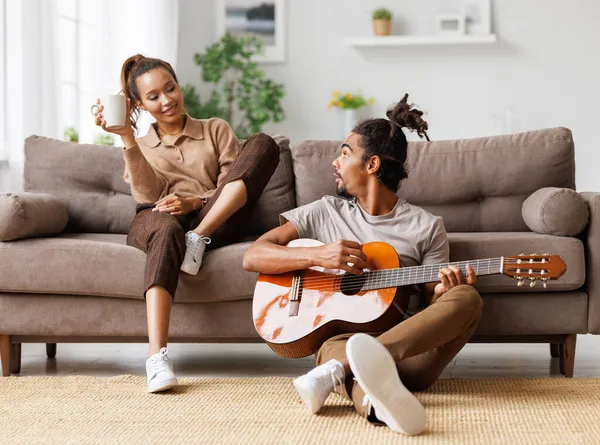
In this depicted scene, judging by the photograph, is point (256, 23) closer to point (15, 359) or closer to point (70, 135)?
point (70, 135)

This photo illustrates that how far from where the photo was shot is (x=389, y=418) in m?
1.78

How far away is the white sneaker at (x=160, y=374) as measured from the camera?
7.24 ft

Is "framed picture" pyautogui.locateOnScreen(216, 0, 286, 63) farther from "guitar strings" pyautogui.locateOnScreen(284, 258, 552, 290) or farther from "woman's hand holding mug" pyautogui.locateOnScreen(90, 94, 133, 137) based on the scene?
"guitar strings" pyautogui.locateOnScreen(284, 258, 552, 290)

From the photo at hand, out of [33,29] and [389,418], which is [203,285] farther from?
[33,29]

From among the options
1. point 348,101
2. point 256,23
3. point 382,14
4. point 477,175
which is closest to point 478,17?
point 382,14

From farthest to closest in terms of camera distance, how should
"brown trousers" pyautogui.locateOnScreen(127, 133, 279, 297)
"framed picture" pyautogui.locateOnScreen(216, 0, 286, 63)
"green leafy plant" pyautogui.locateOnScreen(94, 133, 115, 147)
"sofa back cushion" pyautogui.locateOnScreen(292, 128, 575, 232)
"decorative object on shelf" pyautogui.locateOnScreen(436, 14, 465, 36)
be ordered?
"framed picture" pyautogui.locateOnScreen(216, 0, 286, 63), "decorative object on shelf" pyautogui.locateOnScreen(436, 14, 465, 36), "green leafy plant" pyautogui.locateOnScreen(94, 133, 115, 147), "sofa back cushion" pyautogui.locateOnScreen(292, 128, 575, 232), "brown trousers" pyautogui.locateOnScreen(127, 133, 279, 297)

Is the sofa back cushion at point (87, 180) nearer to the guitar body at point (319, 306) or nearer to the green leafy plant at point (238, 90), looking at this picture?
the guitar body at point (319, 306)

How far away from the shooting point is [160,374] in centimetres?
221

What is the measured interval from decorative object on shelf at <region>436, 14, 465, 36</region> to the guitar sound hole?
3764 millimetres

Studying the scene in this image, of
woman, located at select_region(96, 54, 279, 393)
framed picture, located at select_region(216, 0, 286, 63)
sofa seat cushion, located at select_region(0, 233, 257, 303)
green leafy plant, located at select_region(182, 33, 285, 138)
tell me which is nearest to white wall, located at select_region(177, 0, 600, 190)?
framed picture, located at select_region(216, 0, 286, 63)

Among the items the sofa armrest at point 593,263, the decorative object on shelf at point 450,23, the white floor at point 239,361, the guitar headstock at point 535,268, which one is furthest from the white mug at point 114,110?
the decorative object on shelf at point 450,23

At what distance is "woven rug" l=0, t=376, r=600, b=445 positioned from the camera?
1801mm

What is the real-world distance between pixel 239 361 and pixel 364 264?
0.94 m

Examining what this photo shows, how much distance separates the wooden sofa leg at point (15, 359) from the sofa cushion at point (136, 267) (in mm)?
204
